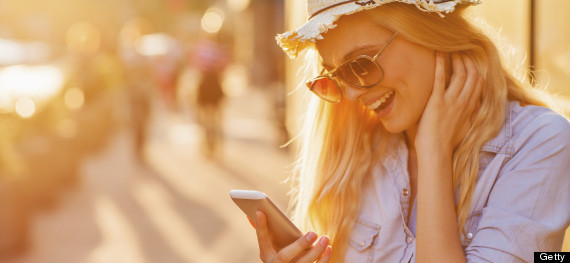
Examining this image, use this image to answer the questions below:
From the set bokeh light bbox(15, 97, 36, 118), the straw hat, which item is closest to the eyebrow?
the straw hat

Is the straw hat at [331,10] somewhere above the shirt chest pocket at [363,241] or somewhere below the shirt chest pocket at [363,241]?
above

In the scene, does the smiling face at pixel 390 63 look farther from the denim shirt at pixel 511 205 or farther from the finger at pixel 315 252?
the finger at pixel 315 252

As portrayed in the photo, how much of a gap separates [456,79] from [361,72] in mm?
281

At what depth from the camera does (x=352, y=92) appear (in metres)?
2.20

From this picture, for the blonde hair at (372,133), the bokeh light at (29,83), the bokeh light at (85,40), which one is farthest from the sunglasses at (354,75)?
the bokeh light at (85,40)

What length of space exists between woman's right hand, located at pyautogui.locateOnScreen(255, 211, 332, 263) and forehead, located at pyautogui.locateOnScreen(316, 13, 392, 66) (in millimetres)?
526

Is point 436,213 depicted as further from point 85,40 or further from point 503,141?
point 85,40

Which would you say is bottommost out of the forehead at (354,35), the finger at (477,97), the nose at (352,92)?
the finger at (477,97)

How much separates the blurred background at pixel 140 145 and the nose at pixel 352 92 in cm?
47

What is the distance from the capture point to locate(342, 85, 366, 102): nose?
2182mm

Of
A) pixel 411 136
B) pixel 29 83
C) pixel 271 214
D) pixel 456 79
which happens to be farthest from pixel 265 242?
pixel 29 83

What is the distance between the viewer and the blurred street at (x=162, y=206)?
6.23m

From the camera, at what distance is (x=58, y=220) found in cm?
736

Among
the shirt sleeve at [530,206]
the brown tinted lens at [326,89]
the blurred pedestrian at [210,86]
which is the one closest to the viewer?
the shirt sleeve at [530,206]
